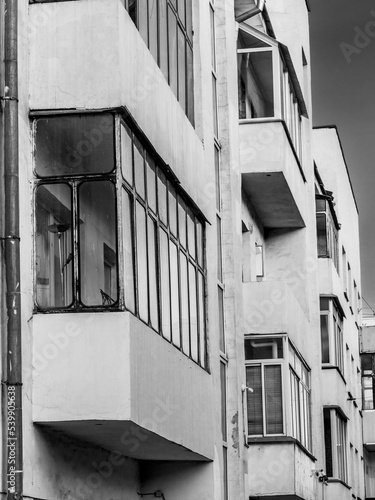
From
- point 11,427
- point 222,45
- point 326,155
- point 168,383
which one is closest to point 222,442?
point 168,383

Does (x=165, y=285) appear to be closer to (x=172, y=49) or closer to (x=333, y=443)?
(x=172, y=49)

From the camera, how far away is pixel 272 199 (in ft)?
102

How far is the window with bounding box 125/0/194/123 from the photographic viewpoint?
742 inches

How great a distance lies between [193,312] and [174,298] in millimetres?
1407

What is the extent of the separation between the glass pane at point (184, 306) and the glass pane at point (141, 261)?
2.33 meters

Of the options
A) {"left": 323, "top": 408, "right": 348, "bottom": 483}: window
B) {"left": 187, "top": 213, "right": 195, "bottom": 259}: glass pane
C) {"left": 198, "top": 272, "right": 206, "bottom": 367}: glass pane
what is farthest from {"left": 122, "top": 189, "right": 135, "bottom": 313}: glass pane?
{"left": 323, "top": 408, "right": 348, "bottom": 483}: window

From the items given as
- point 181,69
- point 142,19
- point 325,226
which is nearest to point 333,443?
point 325,226

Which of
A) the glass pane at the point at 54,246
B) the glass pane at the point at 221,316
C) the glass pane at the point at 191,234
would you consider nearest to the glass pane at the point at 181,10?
the glass pane at the point at 191,234

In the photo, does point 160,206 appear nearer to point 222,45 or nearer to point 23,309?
point 23,309

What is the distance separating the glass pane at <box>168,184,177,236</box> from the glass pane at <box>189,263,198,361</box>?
121 centimetres

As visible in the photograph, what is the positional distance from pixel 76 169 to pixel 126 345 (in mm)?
2142

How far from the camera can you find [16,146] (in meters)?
15.7

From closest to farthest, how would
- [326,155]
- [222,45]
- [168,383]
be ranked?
[168,383] < [222,45] < [326,155]

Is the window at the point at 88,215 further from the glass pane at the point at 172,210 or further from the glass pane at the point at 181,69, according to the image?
the glass pane at the point at 181,69
